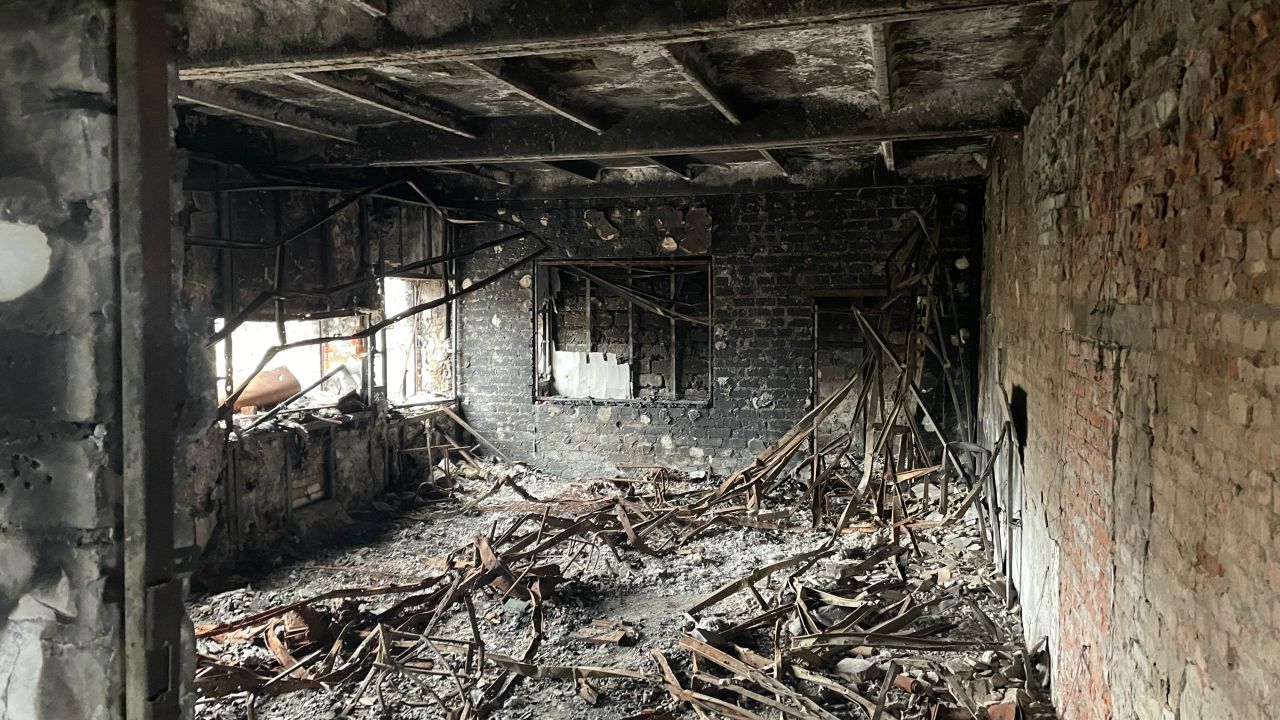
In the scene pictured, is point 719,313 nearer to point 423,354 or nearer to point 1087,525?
point 423,354

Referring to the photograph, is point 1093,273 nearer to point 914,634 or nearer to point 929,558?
point 914,634

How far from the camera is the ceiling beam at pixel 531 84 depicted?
3.95 metres

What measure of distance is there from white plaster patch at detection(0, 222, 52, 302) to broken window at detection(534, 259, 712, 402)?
7175 mm

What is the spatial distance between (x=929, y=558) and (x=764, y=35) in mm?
3868

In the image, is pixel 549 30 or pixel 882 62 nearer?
pixel 549 30

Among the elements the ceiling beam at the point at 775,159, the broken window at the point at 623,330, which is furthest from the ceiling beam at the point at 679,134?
the broken window at the point at 623,330

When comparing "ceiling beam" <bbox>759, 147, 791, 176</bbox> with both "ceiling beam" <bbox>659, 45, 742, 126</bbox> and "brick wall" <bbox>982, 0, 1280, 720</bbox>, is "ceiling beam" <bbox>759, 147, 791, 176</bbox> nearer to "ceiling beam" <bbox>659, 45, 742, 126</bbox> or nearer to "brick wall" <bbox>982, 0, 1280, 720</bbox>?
"ceiling beam" <bbox>659, 45, 742, 126</bbox>

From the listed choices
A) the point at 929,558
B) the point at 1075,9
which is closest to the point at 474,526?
the point at 929,558

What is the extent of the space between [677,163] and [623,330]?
85.9 inches

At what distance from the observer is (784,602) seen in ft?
16.8

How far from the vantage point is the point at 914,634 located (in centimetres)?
457

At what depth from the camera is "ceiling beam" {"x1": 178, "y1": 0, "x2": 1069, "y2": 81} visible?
2914 mm

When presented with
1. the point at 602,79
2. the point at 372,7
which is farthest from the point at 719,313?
the point at 372,7

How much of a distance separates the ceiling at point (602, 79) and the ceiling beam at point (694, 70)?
1 cm
